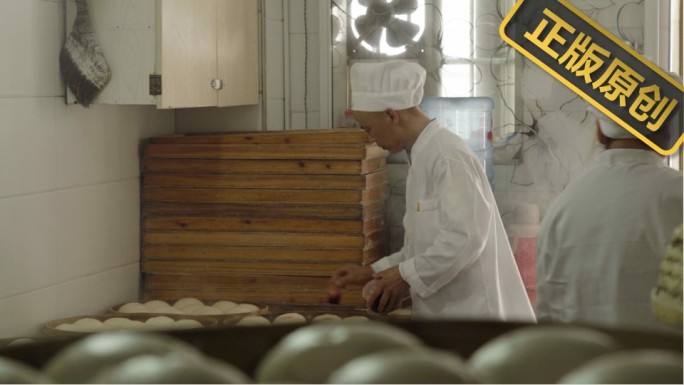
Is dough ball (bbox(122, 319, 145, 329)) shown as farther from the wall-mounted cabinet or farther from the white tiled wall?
the wall-mounted cabinet

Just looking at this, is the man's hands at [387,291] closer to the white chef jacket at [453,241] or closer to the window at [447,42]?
the white chef jacket at [453,241]

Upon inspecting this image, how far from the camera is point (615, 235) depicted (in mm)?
2232

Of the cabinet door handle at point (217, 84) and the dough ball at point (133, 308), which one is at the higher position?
the cabinet door handle at point (217, 84)

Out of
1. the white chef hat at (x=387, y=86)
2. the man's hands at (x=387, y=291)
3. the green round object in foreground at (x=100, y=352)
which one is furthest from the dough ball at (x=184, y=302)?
the green round object in foreground at (x=100, y=352)

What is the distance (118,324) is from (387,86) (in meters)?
1.12

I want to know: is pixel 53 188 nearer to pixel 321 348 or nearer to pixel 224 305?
pixel 224 305

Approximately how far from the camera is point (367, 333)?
51 centimetres

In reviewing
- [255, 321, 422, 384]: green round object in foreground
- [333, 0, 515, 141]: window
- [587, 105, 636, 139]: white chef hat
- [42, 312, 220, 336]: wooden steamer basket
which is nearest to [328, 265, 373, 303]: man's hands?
[42, 312, 220, 336]: wooden steamer basket

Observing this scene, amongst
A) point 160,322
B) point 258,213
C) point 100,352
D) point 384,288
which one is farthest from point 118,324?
point 100,352

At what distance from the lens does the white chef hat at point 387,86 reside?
122 inches

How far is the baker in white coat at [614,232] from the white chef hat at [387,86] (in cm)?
86

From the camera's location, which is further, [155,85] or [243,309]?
[243,309]

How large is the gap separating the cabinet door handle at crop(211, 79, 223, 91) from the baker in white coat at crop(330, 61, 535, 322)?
654mm

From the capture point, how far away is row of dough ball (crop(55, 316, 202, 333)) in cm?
311
